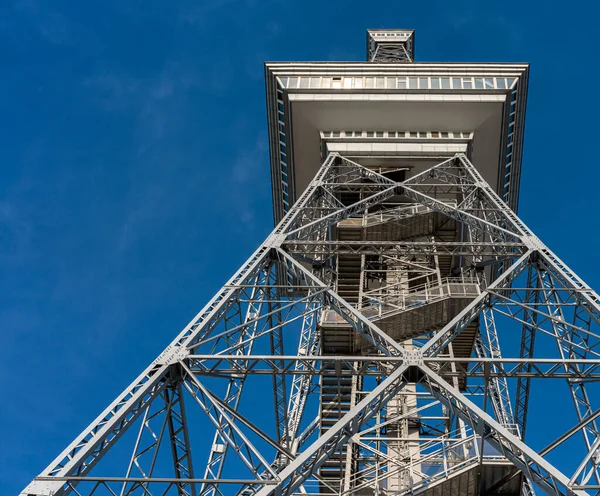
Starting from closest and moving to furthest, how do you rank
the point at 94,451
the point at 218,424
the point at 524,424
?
the point at 94,451 → the point at 218,424 → the point at 524,424

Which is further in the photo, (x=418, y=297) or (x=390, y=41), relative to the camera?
(x=390, y=41)

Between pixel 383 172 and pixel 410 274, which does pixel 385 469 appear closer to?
pixel 410 274

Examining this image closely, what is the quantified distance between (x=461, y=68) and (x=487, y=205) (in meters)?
7.51

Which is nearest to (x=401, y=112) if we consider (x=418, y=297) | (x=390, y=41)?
(x=418, y=297)

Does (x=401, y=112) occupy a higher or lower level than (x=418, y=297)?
higher

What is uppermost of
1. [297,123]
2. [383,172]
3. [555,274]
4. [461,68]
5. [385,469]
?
[461,68]

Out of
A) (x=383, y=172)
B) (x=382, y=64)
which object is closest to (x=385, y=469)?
(x=383, y=172)

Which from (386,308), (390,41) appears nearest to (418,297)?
(386,308)

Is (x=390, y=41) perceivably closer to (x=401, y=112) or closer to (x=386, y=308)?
(x=401, y=112)

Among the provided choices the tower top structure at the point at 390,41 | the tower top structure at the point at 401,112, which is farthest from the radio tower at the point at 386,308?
the tower top structure at the point at 390,41

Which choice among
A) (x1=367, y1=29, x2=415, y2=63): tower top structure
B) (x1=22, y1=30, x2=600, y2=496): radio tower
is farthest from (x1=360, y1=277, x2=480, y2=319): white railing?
(x1=367, y1=29, x2=415, y2=63): tower top structure

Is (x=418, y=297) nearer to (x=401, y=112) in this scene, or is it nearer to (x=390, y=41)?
(x=401, y=112)

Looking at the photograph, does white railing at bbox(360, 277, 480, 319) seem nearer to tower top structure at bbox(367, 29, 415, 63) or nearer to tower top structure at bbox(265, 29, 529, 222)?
tower top structure at bbox(265, 29, 529, 222)

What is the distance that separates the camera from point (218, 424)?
38.8ft
